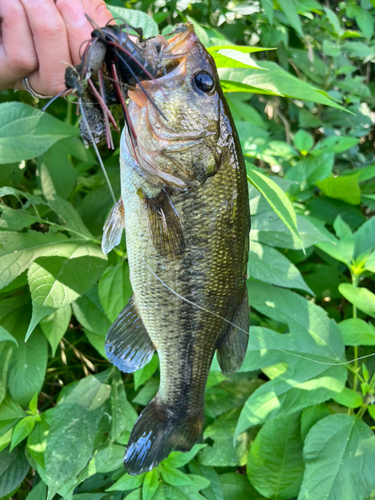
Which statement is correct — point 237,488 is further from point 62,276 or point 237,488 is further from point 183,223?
point 183,223

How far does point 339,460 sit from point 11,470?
118 cm

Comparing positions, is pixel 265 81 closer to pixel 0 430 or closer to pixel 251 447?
pixel 251 447

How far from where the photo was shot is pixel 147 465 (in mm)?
1074

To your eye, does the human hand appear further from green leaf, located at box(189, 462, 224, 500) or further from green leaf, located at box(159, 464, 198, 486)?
green leaf, located at box(189, 462, 224, 500)

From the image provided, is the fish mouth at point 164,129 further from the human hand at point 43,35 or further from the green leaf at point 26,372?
the green leaf at point 26,372

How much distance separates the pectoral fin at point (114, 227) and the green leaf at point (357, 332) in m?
0.94

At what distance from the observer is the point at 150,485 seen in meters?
1.25

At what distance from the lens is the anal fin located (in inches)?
39.4

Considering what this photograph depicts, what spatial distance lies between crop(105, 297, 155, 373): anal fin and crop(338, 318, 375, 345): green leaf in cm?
76

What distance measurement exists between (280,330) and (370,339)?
1.45 ft

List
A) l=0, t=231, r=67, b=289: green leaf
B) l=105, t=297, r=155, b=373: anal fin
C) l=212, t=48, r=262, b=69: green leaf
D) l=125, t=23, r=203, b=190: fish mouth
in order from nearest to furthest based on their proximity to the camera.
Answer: l=125, t=23, r=203, b=190: fish mouth < l=212, t=48, r=262, b=69: green leaf < l=105, t=297, r=155, b=373: anal fin < l=0, t=231, r=67, b=289: green leaf

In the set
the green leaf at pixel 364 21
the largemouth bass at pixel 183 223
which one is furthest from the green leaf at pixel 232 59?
the green leaf at pixel 364 21

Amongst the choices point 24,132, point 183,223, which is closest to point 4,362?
point 24,132

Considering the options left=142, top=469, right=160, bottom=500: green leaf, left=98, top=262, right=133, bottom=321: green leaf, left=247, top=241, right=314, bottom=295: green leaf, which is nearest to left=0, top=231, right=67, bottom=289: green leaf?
left=98, top=262, right=133, bottom=321: green leaf
